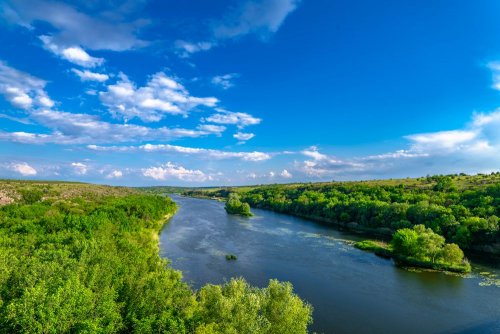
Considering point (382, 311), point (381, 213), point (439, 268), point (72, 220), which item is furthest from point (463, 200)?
point (72, 220)

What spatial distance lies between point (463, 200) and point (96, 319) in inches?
3863

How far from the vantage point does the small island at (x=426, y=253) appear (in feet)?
183

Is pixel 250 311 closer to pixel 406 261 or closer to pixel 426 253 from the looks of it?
pixel 426 253

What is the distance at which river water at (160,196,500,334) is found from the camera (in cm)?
3684

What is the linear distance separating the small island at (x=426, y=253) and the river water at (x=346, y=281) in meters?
2.62

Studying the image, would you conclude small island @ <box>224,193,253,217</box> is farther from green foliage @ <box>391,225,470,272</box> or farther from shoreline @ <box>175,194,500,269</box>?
green foliage @ <box>391,225,470,272</box>

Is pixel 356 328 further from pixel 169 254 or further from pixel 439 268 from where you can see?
pixel 169 254

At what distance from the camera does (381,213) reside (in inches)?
3745

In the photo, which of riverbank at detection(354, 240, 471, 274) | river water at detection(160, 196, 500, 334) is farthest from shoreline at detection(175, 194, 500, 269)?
riverbank at detection(354, 240, 471, 274)

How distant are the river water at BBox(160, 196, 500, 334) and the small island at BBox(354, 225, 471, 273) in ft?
8.61

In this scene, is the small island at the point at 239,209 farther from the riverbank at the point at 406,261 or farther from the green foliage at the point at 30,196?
the green foliage at the point at 30,196

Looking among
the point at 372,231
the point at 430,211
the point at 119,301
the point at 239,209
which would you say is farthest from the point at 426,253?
the point at 239,209

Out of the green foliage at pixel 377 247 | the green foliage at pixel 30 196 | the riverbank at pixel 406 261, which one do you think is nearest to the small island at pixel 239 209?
the green foliage at pixel 377 247

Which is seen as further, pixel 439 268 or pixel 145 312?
pixel 439 268
